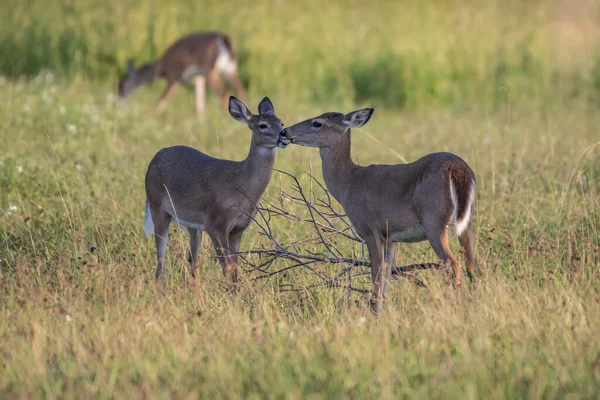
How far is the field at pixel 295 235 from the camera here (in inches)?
159

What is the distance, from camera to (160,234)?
6.54m

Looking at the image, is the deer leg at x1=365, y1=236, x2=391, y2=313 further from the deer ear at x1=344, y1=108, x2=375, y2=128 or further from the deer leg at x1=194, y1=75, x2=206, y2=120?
the deer leg at x1=194, y1=75, x2=206, y2=120

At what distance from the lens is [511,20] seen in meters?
17.1

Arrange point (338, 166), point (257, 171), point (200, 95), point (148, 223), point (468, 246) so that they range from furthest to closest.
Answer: point (200, 95) < point (148, 223) < point (257, 171) < point (338, 166) < point (468, 246)

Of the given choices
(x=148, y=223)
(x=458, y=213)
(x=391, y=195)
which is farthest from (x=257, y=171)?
(x=458, y=213)

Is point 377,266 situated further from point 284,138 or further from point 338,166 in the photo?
point 284,138

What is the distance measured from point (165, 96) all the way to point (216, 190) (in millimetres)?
8774

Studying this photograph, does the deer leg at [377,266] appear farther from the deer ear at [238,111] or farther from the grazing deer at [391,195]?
the deer ear at [238,111]

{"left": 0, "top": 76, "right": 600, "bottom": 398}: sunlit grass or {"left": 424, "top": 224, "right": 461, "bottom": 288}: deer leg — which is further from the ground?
{"left": 424, "top": 224, "right": 461, "bottom": 288}: deer leg

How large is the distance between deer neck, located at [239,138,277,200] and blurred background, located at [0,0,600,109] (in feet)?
26.7

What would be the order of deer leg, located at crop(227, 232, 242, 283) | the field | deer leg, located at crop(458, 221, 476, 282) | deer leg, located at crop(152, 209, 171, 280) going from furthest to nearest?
1. deer leg, located at crop(152, 209, 171, 280)
2. deer leg, located at crop(227, 232, 242, 283)
3. deer leg, located at crop(458, 221, 476, 282)
4. the field

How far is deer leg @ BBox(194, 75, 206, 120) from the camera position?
44.3ft

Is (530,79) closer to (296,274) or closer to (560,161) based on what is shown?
(560,161)

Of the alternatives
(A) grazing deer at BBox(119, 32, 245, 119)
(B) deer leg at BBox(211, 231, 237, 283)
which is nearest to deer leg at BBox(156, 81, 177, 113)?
(A) grazing deer at BBox(119, 32, 245, 119)
